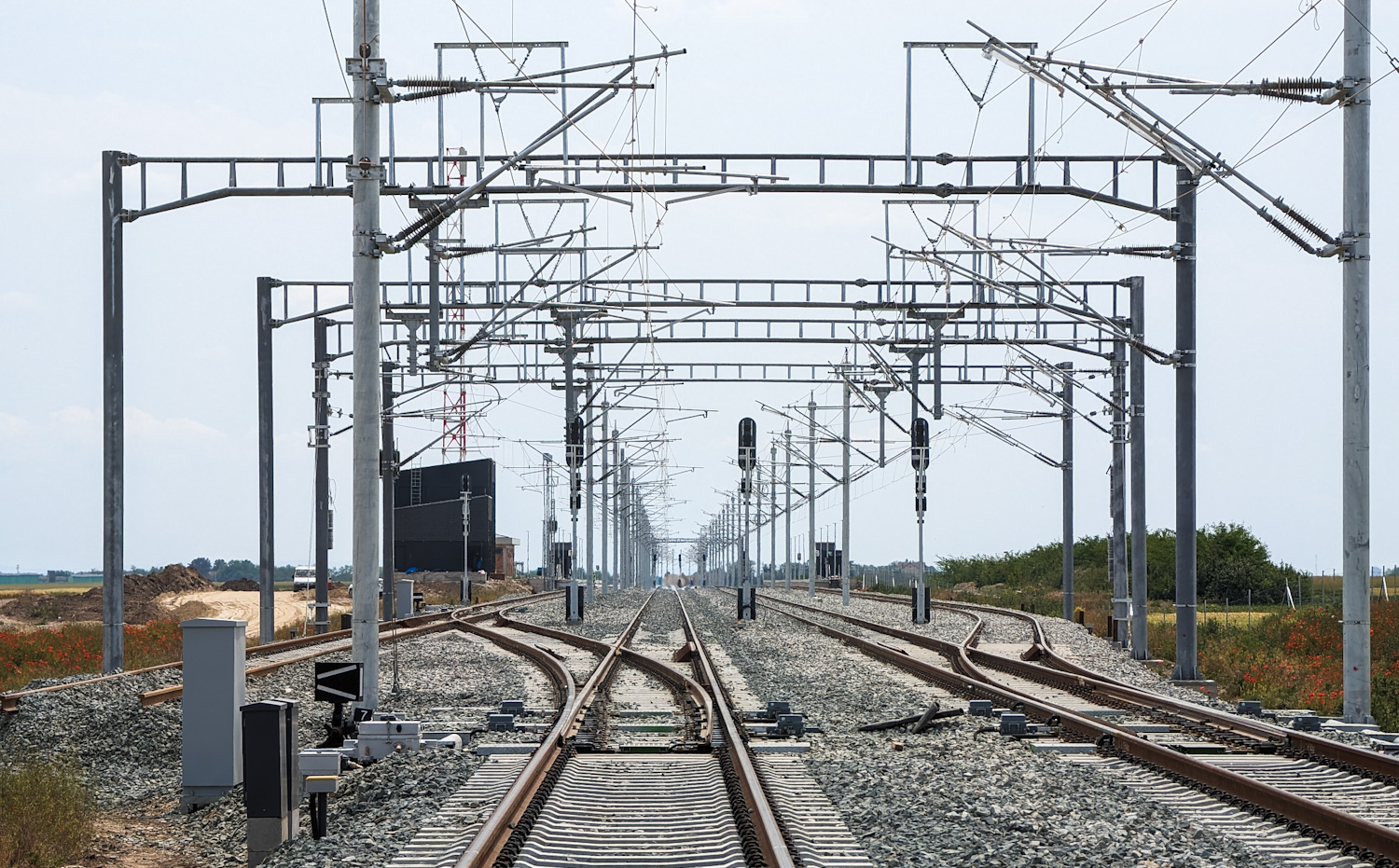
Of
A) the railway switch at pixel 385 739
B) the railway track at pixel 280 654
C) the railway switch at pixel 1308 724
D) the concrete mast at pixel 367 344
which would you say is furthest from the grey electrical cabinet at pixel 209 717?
the railway switch at pixel 1308 724

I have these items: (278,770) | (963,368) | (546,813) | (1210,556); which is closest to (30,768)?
(278,770)

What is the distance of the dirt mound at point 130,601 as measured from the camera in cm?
5631

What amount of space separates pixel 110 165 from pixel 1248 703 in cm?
1763

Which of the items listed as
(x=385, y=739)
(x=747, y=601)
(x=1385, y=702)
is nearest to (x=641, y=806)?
(x=385, y=739)

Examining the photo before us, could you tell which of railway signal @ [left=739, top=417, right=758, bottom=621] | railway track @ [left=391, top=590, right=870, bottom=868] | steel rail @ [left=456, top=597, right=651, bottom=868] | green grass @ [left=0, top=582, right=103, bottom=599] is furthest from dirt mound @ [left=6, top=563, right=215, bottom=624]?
railway track @ [left=391, top=590, right=870, bottom=868]

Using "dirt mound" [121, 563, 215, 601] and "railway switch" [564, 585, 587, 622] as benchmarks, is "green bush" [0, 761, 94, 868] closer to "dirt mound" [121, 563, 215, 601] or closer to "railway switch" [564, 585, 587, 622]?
"railway switch" [564, 585, 587, 622]

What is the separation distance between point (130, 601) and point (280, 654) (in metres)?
42.8

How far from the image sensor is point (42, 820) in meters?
10.4

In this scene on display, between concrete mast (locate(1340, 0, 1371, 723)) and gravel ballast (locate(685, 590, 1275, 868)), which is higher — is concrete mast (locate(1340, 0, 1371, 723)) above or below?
above

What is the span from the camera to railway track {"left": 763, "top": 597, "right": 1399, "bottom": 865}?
8750mm

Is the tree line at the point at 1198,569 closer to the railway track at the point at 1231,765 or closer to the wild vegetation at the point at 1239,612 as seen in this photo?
the wild vegetation at the point at 1239,612

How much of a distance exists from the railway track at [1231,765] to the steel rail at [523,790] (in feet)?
14.7

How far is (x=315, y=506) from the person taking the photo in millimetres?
36344

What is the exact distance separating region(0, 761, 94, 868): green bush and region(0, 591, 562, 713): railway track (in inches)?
167
